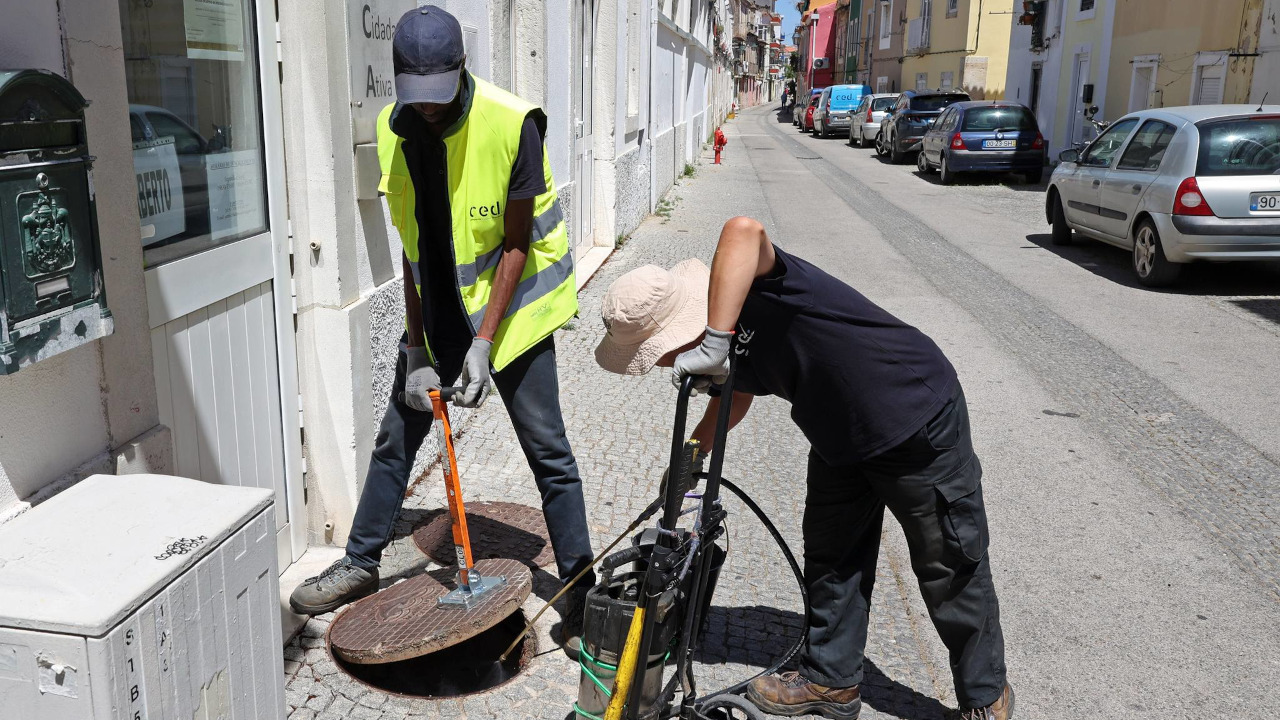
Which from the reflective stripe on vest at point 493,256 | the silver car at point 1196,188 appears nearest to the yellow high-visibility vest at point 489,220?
the reflective stripe on vest at point 493,256

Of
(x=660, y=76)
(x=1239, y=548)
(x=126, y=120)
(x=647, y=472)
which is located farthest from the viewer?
(x=660, y=76)

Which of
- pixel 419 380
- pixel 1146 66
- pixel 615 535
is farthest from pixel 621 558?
pixel 1146 66

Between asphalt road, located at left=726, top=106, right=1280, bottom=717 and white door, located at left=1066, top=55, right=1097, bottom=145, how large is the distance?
1267 cm

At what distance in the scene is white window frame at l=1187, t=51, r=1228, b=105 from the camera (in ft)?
56.1

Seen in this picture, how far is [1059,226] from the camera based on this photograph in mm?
12586

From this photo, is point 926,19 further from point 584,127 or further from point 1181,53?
point 584,127

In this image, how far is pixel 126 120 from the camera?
2.62 meters

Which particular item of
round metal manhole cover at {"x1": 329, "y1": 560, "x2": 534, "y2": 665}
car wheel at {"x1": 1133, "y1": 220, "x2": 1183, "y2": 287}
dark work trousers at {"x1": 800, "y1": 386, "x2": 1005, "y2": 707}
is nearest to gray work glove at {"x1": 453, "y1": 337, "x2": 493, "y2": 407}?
round metal manhole cover at {"x1": 329, "y1": 560, "x2": 534, "y2": 665}

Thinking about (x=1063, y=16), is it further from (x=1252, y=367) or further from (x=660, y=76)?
(x=1252, y=367)

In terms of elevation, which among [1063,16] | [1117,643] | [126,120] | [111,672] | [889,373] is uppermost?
[1063,16]

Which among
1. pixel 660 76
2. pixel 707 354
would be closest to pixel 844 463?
pixel 707 354

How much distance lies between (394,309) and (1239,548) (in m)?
3.68

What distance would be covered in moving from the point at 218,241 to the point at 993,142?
18.3 metres

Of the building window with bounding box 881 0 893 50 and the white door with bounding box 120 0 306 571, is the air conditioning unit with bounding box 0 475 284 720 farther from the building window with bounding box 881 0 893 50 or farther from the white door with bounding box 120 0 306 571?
the building window with bounding box 881 0 893 50
